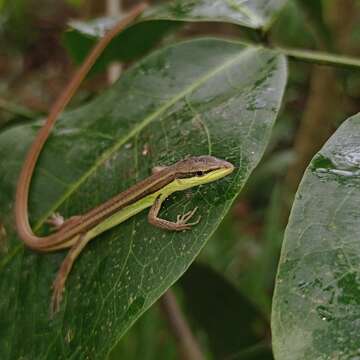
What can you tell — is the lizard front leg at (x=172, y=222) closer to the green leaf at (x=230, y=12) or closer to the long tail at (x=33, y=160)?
the long tail at (x=33, y=160)

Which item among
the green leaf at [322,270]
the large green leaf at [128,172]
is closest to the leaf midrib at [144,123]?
the large green leaf at [128,172]

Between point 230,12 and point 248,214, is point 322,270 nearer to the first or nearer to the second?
point 230,12

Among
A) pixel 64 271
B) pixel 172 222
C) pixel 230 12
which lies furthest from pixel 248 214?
pixel 172 222

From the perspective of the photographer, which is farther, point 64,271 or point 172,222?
point 64,271

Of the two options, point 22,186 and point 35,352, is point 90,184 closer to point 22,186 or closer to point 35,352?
point 22,186

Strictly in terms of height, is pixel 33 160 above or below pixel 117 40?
below

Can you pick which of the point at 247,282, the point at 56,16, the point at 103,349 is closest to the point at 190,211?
the point at 103,349

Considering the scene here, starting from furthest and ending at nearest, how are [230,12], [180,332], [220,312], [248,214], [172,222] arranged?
[248,214] → [220,312] → [180,332] → [230,12] → [172,222]
